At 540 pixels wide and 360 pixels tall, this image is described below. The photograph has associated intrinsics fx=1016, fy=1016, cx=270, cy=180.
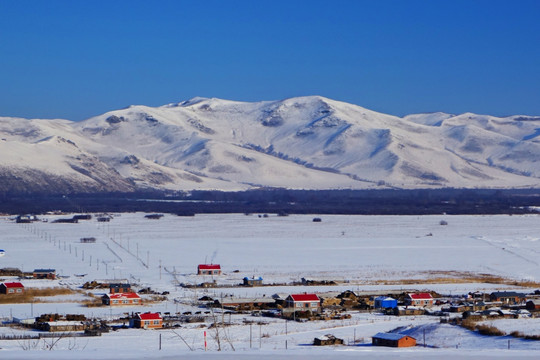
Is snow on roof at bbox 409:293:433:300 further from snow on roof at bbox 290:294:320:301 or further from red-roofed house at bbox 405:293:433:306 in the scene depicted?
snow on roof at bbox 290:294:320:301

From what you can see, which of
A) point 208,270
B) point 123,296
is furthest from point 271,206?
point 123,296

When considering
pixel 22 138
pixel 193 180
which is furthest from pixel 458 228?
pixel 22 138

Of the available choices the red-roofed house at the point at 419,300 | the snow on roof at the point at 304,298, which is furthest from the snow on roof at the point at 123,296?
the red-roofed house at the point at 419,300

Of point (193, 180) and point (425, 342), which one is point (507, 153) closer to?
point (193, 180)

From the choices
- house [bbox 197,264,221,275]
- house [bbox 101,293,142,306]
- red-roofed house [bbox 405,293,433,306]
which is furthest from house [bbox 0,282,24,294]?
red-roofed house [bbox 405,293,433,306]

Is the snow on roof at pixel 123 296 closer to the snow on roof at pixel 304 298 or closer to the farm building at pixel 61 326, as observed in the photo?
the snow on roof at pixel 304 298

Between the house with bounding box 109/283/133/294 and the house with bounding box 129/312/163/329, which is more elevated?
the house with bounding box 109/283/133/294
